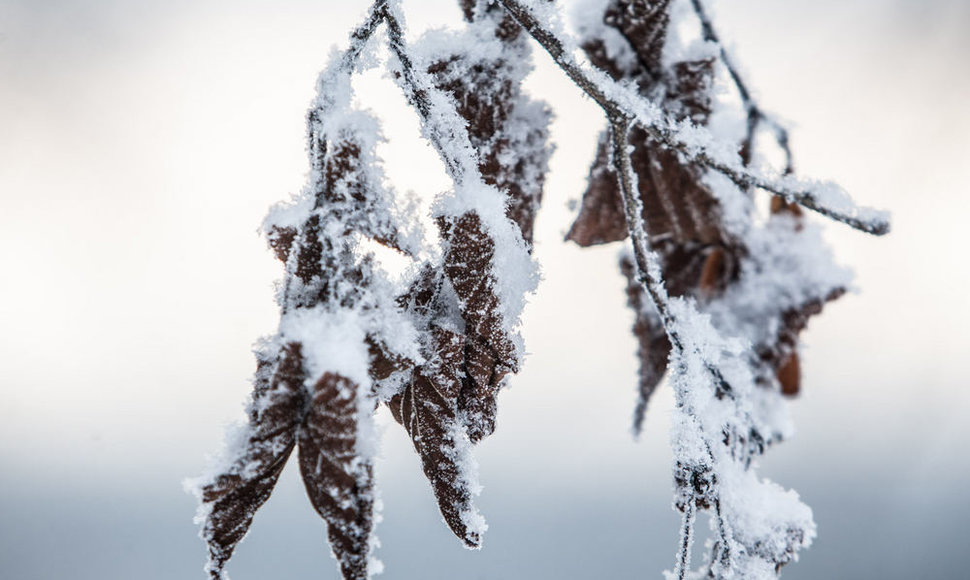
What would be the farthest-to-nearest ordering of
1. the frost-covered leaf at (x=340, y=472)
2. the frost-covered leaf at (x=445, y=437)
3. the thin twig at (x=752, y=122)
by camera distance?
the thin twig at (x=752, y=122), the frost-covered leaf at (x=445, y=437), the frost-covered leaf at (x=340, y=472)

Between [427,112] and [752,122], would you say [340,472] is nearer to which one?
[427,112]

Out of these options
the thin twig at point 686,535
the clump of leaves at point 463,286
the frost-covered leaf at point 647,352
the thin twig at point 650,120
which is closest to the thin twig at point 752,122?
the clump of leaves at point 463,286

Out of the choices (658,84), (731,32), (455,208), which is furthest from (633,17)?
(455,208)

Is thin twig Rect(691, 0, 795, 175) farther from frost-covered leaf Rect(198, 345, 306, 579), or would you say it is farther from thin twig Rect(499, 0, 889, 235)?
frost-covered leaf Rect(198, 345, 306, 579)

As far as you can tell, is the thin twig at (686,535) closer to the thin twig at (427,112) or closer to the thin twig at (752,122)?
the thin twig at (427,112)

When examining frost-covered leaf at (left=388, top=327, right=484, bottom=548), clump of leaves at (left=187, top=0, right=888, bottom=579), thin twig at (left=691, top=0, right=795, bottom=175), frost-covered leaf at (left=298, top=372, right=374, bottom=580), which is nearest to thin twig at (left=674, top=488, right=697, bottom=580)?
clump of leaves at (left=187, top=0, right=888, bottom=579)

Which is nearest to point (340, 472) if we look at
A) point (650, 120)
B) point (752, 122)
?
point (650, 120)

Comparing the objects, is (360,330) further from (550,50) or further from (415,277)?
(550,50)
